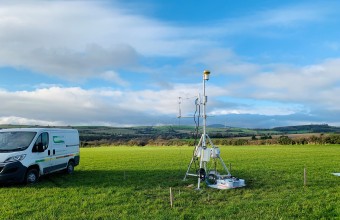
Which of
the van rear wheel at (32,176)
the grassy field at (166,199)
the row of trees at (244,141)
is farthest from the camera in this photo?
the row of trees at (244,141)

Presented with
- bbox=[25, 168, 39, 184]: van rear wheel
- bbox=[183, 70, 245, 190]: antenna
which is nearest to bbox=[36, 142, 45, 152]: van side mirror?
bbox=[25, 168, 39, 184]: van rear wheel

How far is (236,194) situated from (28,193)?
8085mm

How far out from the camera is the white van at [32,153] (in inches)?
629

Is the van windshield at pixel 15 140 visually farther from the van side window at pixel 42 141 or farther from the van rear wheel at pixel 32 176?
the van rear wheel at pixel 32 176

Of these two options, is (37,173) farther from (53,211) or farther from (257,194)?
(257,194)

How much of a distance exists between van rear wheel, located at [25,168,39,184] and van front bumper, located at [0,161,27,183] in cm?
50

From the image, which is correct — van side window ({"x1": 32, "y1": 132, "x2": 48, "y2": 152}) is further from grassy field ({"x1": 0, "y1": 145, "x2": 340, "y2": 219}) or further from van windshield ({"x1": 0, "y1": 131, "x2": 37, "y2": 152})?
grassy field ({"x1": 0, "y1": 145, "x2": 340, "y2": 219})

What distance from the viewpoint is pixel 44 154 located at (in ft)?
59.1

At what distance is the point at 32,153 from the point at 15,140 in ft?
4.47

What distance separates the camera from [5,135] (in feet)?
59.5

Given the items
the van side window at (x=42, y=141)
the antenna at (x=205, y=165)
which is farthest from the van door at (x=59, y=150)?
the antenna at (x=205, y=165)

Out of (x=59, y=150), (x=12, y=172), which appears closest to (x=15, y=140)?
(x=12, y=172)

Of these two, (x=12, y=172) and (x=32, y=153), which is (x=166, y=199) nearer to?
(x=12, y=172)

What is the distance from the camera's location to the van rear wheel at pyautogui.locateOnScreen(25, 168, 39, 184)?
16.8 metres
